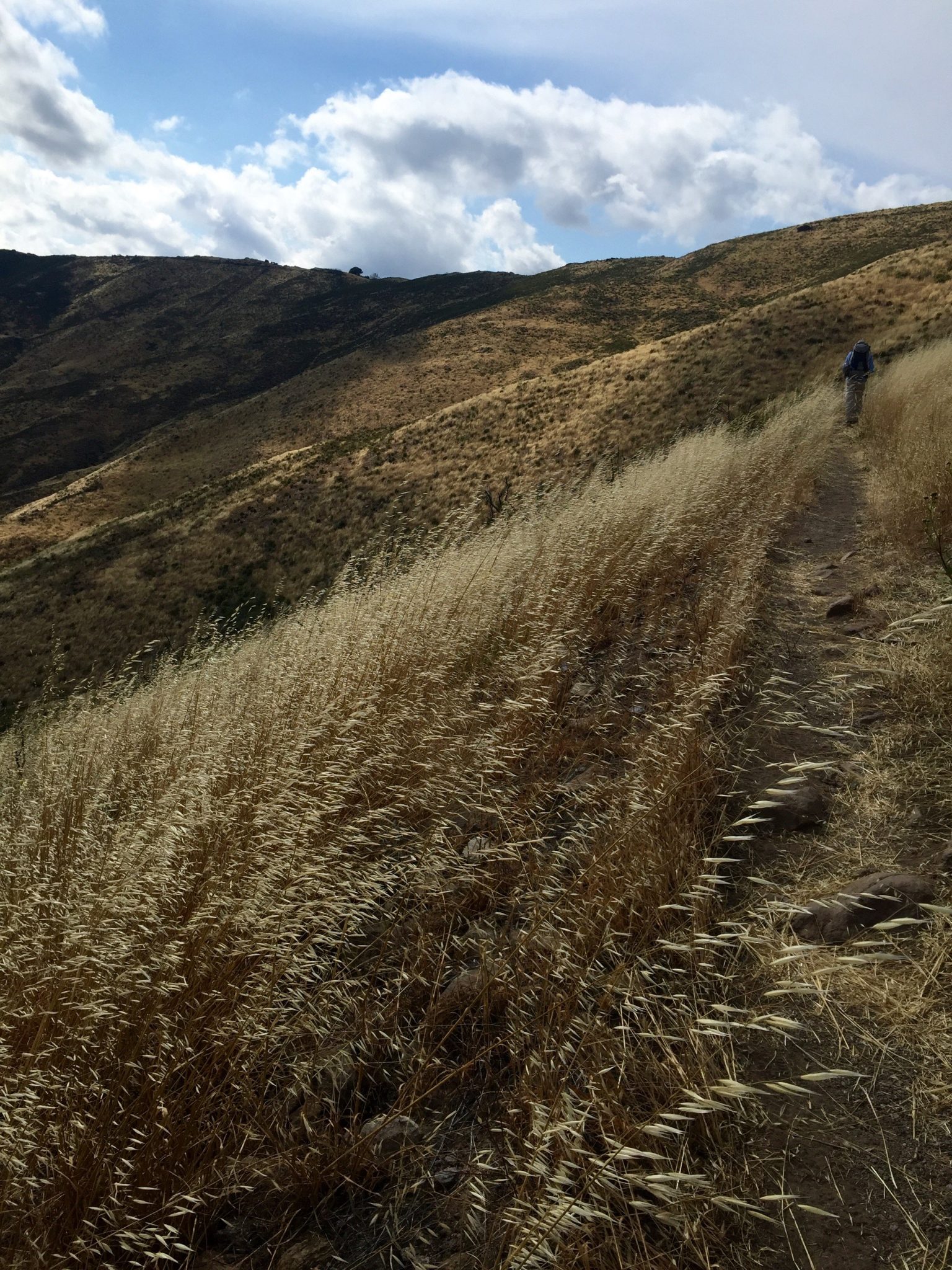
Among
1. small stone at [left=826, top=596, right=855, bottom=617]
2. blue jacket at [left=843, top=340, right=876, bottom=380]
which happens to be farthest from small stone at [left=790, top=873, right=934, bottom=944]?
blue jacket at [left=843, top=340, right=876, bottom=380]

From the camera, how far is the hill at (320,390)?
24078mm

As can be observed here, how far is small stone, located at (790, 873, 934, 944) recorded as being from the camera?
6.27ft

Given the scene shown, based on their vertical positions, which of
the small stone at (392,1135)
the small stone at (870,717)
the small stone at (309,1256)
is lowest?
the small stone at (309,1256)

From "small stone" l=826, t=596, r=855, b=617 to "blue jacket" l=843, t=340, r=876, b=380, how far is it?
34.9 feet

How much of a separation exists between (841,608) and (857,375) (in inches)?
438

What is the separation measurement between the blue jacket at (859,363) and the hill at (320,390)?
6558 mm

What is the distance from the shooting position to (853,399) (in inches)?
526

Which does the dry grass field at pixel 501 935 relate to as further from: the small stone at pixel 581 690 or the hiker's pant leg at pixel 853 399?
the hiker's pant leg at pixel 853 399

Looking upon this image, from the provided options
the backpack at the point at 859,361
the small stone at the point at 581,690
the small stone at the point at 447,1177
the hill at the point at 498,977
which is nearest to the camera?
the hill at the point at 498,977

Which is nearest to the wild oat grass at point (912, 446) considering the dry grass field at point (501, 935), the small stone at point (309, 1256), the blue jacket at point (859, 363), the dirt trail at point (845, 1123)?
the dry grass field at point (501, 935)

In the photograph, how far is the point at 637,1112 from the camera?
5.10 ft

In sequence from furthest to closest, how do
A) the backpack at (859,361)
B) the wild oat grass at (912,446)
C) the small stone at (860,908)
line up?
the backpack at (859,361) → the wild oat grass at (912,446) → the small stone at (860,908)

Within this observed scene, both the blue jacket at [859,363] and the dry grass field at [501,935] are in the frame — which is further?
the blue jacket at [859,363]

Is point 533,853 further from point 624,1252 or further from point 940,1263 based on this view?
point 940,1263
